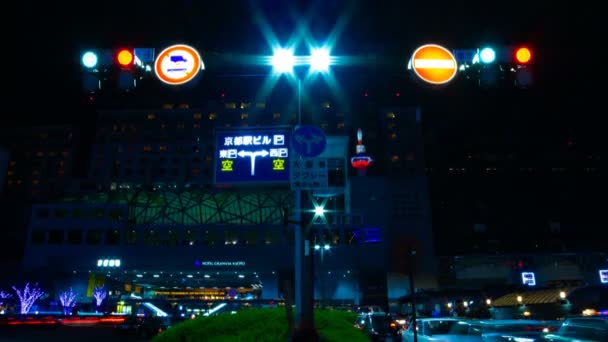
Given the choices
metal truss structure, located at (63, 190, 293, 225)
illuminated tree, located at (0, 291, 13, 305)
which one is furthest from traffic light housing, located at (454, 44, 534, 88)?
metal truss structure, located at (63, 190, 293, 225)

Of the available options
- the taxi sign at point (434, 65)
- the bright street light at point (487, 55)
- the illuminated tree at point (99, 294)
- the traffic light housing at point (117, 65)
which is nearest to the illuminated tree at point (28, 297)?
the illuminated tree at point (99, 294)

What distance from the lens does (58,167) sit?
147 meters

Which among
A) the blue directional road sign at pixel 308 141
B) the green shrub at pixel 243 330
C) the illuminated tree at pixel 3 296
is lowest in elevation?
the green shrub at pixel 243 330

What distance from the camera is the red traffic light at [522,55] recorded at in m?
10.4

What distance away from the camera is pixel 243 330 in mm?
9383

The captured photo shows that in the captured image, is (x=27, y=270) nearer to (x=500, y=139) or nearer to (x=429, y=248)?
(x=429, y=248)

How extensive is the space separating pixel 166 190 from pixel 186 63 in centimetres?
9841

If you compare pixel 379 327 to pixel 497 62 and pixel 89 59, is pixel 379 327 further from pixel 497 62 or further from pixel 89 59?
pixel 89 59

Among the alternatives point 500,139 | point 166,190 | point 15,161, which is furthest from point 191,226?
point 15,161

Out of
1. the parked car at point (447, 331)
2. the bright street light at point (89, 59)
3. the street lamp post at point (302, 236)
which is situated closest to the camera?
the street lamp post at point (302, 236)

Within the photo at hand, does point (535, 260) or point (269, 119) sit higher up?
point (269, 119)

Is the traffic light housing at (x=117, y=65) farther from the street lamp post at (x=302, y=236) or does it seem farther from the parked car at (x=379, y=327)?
the parked car at (x=379, y=327)

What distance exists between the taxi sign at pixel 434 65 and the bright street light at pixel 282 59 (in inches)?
105

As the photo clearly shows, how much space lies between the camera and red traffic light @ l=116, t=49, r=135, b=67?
10203 millimetres
